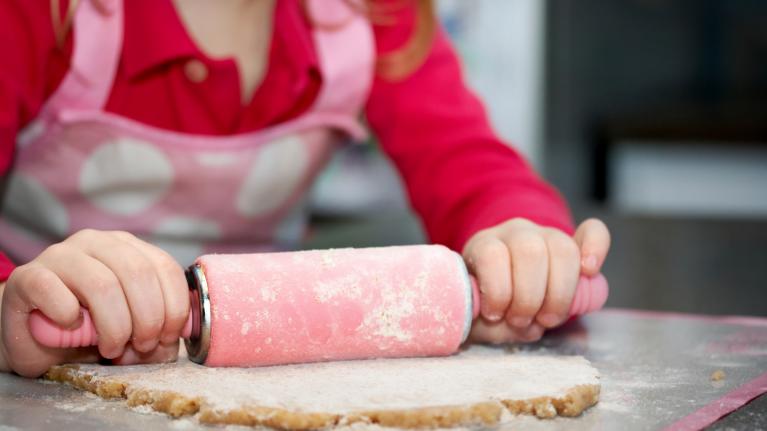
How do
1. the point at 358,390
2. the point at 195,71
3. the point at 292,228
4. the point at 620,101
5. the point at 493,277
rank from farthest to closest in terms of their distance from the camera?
the point at 620,101 → the point at 292,228 → the point at 195,71 → the point at 493,277 → the point at 358,390

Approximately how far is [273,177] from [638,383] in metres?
0.59

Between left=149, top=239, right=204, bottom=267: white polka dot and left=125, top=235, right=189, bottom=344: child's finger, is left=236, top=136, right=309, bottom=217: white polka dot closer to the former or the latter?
left=149, top=239, right=204, bottom=267: white polka dot

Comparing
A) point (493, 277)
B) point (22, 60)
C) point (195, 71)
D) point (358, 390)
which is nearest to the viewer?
point (358, 390)

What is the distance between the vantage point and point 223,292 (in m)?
0.62

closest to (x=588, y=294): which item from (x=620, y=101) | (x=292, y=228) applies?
(x=292, y=228)

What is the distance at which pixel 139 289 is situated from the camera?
0.60m

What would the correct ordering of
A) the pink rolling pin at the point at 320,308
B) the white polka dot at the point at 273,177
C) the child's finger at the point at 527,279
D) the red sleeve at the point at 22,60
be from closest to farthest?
1. the pink rolling pin at the point at 320,308
2. the child's finger at the point at 527,279
3. the red sleeve at the point at 22,60
4. the white polka dot at the point at 273,177

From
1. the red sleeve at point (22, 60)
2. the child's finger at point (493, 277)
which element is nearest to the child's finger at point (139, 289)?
the child's finger at point (493, 277)

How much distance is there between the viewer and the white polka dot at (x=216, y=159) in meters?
1.08

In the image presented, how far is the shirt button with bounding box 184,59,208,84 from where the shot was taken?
1057 mm

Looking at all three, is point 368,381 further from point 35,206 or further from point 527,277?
point 35,206

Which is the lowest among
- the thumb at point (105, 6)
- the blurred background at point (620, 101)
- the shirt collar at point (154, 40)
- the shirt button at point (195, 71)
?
the blurred background at point (620, 101)

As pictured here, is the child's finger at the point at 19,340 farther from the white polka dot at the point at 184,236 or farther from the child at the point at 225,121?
the white polka dot at the point at 184,236

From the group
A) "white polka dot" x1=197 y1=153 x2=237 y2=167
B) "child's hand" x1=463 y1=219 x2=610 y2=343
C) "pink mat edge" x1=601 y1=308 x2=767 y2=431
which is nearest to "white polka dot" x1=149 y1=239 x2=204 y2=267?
"white polka dot" x1=197 y1=153 x2=237 y2=167
